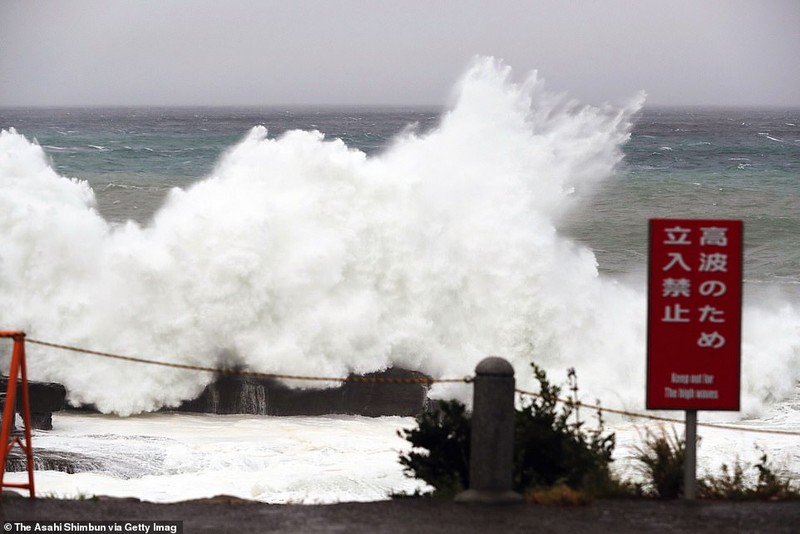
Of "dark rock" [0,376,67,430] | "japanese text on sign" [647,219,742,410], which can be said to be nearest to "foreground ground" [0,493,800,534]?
"japanese text on sign" [647,219,742,410]

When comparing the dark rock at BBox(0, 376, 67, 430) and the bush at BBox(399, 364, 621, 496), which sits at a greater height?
the bush at BBox(399, 364, 621, 496)

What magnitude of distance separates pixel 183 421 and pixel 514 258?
7580mm

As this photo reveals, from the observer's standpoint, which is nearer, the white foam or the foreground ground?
the foreground ground

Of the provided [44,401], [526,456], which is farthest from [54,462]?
[526,456]

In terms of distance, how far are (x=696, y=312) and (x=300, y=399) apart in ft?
35.3

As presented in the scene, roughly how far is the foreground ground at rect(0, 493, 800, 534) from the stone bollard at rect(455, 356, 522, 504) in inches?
4.5

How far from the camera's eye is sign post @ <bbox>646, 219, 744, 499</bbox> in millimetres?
7762

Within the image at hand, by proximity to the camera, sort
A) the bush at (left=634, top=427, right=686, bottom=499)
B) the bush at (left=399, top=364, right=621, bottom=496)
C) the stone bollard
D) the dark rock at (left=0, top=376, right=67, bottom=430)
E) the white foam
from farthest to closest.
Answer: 1. the white foam
2. the dark rock at (left=0, top=376, right=67, bottom=430)
3. the bush at (left=634, top=427, right=686, bottom=499)
4. the bush at (left=399, top=364, right=621, bottom=496)
5. the stone bollard

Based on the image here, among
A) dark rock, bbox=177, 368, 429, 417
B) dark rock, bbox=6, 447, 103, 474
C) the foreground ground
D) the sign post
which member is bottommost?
dark rock, bbox=6, 447, 103, 474

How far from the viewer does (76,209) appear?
882 inches

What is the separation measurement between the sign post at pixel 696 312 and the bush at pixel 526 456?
728 millimetres

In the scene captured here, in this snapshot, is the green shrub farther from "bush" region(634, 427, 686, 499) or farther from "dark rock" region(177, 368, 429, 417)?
"dark rock" region(177, 368, 429, 417)

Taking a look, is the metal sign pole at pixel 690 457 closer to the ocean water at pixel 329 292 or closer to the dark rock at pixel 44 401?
the ocean water at pixel 329 292

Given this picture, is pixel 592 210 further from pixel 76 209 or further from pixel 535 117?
pixel 76 209
